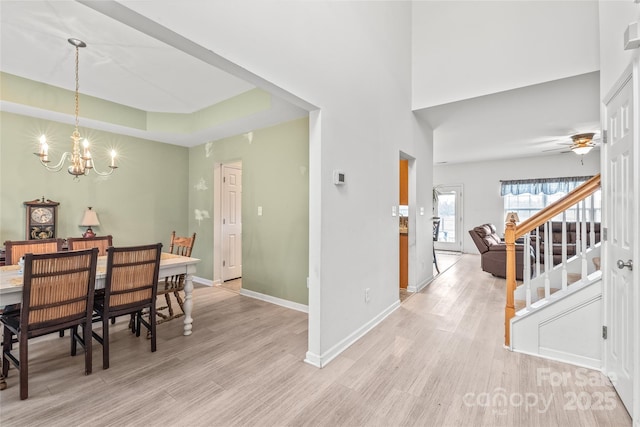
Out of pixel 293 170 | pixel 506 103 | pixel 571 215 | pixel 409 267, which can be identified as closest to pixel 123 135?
pixel 293 170

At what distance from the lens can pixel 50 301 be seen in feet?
6.32

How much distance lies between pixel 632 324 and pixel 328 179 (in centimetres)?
207

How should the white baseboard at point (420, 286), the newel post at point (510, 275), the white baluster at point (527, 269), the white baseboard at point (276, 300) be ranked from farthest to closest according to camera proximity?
the white baseboard at point (420, 286)
the white baseboard at point (276, 300)
the newel post at point (510, 275)
the white baluster at point (527, 269)

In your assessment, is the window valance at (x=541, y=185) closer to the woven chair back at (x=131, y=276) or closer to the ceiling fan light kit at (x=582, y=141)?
the ceiling fan light kit at (x=582, y=141)

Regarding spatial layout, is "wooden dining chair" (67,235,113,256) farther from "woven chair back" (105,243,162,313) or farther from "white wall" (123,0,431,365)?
"white wall" (123,0,431,365)

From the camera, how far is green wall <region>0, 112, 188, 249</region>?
3393mm

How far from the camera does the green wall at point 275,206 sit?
3583 mm

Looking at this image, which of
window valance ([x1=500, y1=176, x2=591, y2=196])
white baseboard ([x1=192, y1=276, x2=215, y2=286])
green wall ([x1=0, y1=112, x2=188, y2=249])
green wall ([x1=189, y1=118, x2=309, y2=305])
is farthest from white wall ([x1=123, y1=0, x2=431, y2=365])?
window valance ([x1=500, y1=176, x2=591, y2=196])

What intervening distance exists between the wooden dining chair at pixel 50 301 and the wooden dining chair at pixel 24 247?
0.86 m

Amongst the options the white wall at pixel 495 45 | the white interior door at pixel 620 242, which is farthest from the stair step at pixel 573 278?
the white wall at pixel 495 45

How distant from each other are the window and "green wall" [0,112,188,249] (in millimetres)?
8034

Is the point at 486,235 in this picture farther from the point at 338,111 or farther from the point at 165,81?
the point at 165,81

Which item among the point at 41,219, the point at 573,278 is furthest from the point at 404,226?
the point at 41,219

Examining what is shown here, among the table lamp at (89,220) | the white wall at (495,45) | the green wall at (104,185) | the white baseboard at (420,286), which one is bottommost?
the white baseboard at (420,286)
